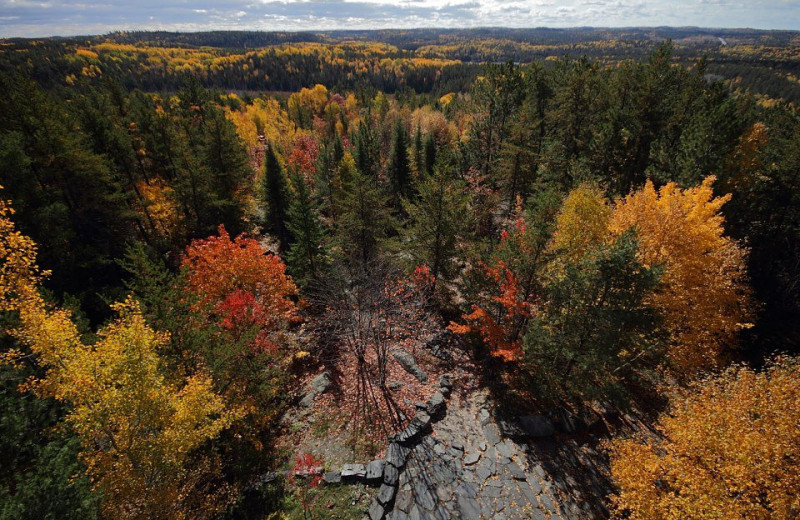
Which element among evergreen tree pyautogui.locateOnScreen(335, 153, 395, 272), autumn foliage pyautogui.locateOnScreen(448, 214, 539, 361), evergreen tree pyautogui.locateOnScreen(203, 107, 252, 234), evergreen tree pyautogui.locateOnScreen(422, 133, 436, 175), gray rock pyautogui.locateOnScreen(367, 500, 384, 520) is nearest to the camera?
gray rock pyautogui.locateOnScreen(367, 500, 384, 520)

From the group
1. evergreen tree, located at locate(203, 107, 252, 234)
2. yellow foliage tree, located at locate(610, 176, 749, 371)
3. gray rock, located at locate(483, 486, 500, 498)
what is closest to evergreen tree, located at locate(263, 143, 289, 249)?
evergreen tree, located at locate(203, 107, 252, 234)

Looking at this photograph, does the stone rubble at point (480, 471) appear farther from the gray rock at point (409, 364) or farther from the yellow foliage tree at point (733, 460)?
the yellow foliage tree at point (733, 460)

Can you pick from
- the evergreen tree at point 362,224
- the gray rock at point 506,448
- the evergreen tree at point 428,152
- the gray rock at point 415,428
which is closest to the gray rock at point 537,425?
→ the gray rock at point 506,448

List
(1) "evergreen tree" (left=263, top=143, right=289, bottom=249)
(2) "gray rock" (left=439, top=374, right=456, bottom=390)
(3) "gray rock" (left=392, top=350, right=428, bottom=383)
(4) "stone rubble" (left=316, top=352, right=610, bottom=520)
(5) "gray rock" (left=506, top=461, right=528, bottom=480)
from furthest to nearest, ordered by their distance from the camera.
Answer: (1) "evergreen tree" (left=263, top=143, right=289, bottom=249) < (3) "gray rock" (left=392, top=350, right=428, bottom=383) < (2) "gray rock" (left=439, top=374, right=456, bottom=390) < (5) "gray rock" (left=506, top=461, right=528, bottom=480) < (4) "stone rubble" (left=316, top=352, right=610, bottom=520)

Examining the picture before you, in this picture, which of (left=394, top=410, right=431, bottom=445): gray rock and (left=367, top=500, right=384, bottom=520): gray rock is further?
A: (left=394, top=410, right=431, bottom=445): gray rock

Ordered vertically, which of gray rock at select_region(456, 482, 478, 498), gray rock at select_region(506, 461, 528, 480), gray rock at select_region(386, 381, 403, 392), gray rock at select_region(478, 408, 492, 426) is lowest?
gray rock at select_region(386, 381, 403, 392)

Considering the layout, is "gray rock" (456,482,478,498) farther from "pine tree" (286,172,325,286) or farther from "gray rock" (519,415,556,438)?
"pine tree" (286,172,325,286)
